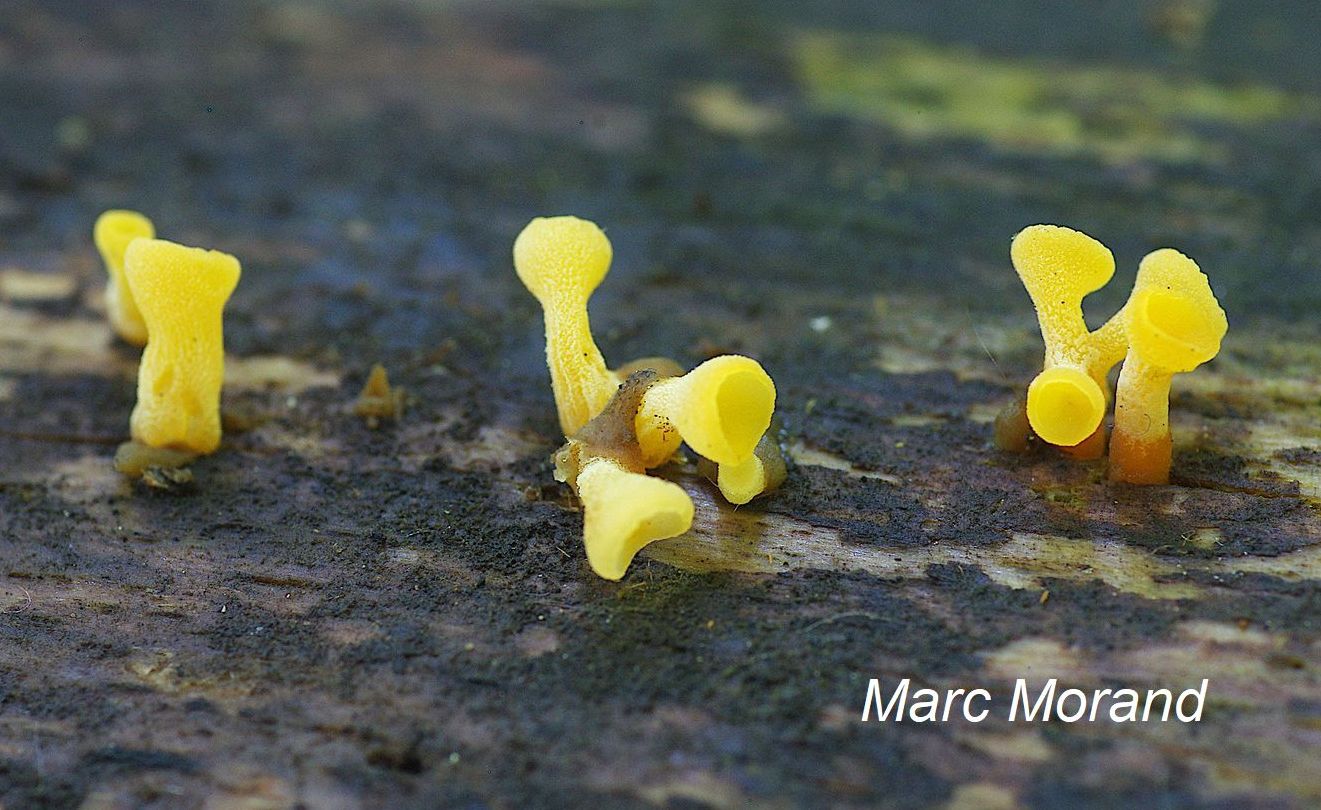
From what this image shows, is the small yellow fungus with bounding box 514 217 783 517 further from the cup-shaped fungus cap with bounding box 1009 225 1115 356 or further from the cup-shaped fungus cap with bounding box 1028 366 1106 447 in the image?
the cup-shaped fungus cap with bounding box 1009 225 1115 356

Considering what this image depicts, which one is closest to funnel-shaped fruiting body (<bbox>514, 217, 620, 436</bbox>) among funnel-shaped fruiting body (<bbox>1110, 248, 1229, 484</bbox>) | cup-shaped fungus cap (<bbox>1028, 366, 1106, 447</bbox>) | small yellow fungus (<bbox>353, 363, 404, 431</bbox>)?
small yellow fungus (<bbox>353, 363, 404, 431</bbox>)

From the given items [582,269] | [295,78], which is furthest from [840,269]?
[295,78]

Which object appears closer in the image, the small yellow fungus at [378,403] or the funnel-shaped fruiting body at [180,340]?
the funnel-shaped fruiting body at [180,340]

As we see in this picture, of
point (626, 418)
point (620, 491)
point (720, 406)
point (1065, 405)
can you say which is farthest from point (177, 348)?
point (1065, 405)

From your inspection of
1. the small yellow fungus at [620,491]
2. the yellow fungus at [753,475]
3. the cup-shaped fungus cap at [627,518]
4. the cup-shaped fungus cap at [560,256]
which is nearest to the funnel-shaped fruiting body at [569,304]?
the cup-shaped fungus cap at [560,256]

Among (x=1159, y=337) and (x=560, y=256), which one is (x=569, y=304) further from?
(x=1159, y=337)

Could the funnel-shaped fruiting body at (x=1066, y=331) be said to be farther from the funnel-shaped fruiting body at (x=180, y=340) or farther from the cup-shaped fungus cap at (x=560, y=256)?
the funnel-shaped fruiting body at (x=180, y=340)
